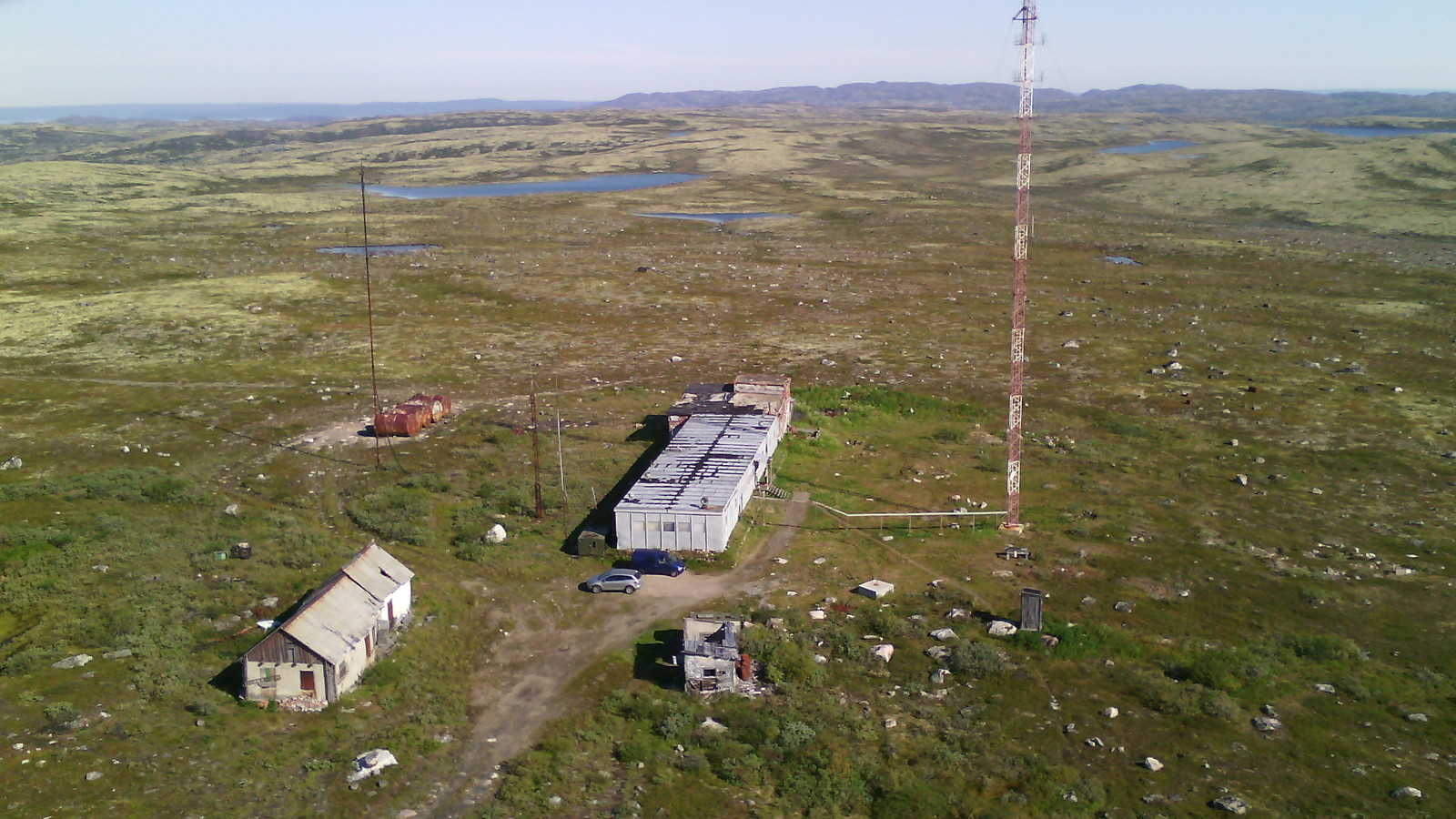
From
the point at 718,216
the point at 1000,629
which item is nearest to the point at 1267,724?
the point at 1000,629

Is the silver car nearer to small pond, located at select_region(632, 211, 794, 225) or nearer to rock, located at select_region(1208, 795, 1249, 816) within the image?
rock, located at select_region(1208, 795, 1249, 816)

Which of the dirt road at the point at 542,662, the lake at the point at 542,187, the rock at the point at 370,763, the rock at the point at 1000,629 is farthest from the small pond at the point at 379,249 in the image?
the rock at the point at 1000,629

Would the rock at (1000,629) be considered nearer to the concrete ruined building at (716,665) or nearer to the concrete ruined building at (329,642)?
the concrete ruined building at (716,665)

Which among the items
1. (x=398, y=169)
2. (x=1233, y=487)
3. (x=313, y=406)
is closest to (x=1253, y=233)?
(x=1233, y=487)

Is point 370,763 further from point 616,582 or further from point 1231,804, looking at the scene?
point 1231,804

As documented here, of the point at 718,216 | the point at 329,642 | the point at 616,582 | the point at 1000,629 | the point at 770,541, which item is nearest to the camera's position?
the point at 329,642
